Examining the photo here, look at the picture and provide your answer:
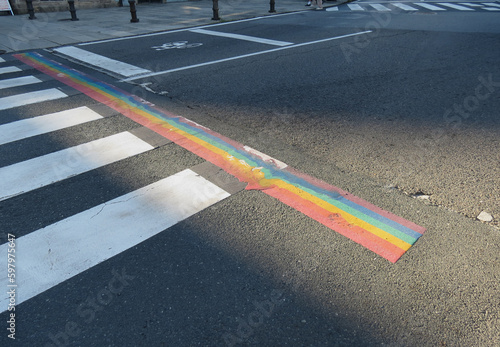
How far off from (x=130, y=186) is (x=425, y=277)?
9.01ft

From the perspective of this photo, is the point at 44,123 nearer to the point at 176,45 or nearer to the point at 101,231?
the point at 101,231

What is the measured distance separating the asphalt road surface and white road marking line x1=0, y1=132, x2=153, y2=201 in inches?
3.1

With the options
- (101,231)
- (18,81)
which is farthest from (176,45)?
(101,231)

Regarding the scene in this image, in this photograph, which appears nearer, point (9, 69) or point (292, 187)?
point (292, 187)

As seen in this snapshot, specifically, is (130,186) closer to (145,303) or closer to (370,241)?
(145,303)

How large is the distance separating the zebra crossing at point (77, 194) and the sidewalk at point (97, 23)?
21.8ft

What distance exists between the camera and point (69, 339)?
7.14 ft

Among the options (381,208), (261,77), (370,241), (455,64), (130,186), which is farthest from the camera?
(455,64)

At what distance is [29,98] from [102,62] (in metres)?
2.52

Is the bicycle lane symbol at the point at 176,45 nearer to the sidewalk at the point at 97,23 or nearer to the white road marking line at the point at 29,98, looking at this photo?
the sidewalk at the point at 97,23

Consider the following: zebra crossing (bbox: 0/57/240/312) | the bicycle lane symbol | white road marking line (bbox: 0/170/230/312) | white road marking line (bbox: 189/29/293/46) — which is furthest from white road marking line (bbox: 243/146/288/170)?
white road marking line (bbox: 189/29/293/46)

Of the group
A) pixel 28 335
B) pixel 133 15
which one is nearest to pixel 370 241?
pixel 28 335

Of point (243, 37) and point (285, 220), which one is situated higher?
point (243, 37)

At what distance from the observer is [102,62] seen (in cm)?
834
